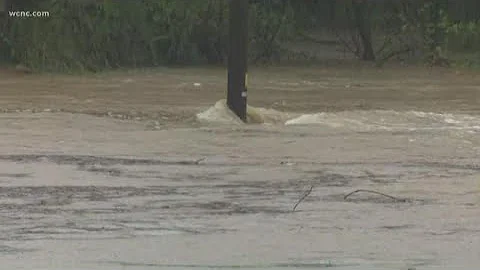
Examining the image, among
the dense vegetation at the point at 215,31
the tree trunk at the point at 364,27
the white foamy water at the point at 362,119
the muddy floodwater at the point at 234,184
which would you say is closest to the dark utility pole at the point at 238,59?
the white foamy water at the point at 362,119

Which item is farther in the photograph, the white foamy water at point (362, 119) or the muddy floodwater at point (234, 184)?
the white foamy water at point (362, 119)

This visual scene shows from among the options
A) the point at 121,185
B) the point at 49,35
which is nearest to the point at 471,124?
the point at 121,185

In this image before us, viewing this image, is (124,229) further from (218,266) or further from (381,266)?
(381,266)

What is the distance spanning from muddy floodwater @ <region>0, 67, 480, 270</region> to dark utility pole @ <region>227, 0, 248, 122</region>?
0.35 meters

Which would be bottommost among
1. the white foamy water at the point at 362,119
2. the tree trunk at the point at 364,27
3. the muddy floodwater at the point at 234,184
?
the tree trunk at the point at 364,27

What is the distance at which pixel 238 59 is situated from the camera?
58.0ft

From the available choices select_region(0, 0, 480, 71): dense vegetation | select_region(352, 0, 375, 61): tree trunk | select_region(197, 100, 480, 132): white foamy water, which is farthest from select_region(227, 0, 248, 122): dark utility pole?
select_region(352, 0, 375, 61): tree trunk

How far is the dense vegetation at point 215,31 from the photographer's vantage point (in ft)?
92.3

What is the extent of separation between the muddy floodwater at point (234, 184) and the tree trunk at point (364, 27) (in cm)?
1378

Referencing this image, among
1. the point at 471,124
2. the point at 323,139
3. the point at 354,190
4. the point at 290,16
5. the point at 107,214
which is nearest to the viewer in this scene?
the point at 107,214

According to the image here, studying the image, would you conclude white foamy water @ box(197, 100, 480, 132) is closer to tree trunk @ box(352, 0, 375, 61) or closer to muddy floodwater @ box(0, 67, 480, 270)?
muddy floodwater @ box(0, 67, 480, 270)

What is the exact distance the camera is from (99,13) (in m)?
29.3

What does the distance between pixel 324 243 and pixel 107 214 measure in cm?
220

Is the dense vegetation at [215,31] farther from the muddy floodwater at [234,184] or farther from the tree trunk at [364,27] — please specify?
the muddy floodwater at [234,184]
